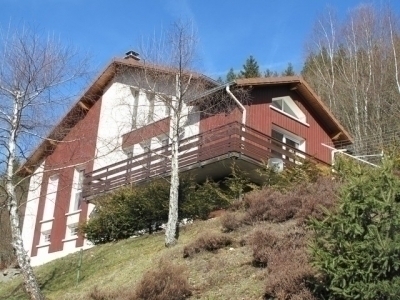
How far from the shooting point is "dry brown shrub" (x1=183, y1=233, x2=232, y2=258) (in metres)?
13.7

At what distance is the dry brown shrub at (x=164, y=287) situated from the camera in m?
10.9

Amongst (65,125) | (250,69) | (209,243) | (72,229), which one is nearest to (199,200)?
(65,125)

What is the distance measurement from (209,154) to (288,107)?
7.19 m

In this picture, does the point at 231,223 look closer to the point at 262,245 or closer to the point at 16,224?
the point at 262,245

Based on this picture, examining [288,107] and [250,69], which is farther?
[250,69]

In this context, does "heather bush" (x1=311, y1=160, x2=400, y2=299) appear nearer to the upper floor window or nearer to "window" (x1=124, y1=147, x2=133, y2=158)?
the upper floor window

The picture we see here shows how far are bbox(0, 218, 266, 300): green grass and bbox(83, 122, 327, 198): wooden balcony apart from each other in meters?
3.41

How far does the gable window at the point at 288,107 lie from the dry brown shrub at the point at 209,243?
12488 millimetres

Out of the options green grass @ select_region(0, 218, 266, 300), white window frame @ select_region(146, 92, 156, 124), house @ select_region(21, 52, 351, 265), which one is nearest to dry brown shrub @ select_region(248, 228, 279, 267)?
green grass @ select_region(0, 218, 266, 300)

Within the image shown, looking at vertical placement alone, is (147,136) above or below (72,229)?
above

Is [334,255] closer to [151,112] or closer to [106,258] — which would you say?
[106,258]

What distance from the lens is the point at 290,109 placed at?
26938 mm

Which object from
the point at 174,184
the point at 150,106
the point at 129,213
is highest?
the point at 150,106

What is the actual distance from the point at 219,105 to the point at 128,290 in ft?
39.2
